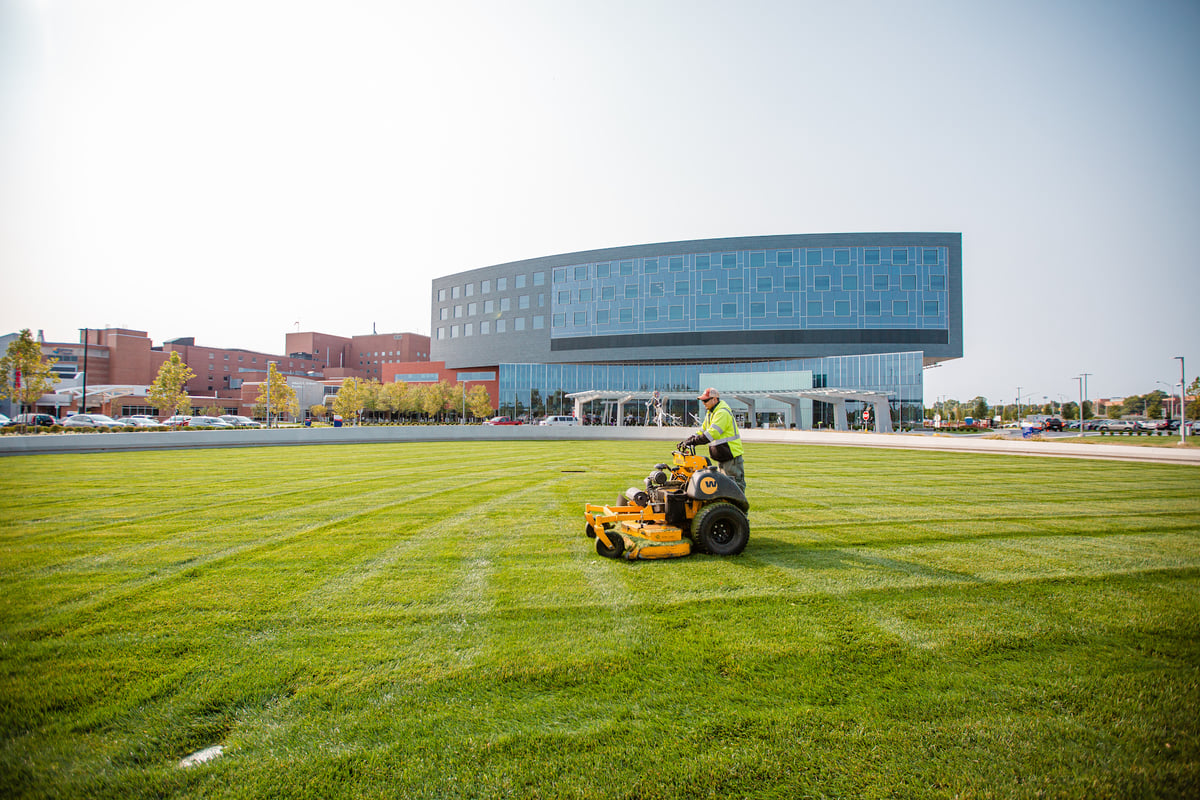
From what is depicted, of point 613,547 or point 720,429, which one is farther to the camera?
point 720,429

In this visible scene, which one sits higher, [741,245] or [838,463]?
[741,245]

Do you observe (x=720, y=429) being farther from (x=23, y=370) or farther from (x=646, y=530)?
(x=23, y=370)

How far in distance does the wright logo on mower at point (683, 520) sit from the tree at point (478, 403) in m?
63.6

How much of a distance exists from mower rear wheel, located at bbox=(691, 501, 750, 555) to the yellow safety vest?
76 centimetres

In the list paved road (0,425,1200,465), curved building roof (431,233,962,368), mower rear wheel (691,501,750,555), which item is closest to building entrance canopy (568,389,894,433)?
curved building roof (431,233,962,368)

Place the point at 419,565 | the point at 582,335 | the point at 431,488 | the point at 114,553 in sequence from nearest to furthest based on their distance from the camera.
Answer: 1. the point at 419,565
2. the point at 114,553
3. the point at 431,488
4. the point at 582,335

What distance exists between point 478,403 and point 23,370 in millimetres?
40849

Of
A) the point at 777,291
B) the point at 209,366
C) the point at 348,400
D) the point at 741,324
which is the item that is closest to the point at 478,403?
the point at 348,400

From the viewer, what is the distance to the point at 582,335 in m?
69.6

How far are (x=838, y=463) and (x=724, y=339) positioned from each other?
43732 millimetres

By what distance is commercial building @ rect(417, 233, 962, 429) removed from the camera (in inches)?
2363

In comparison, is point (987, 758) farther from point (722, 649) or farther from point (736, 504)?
point (736, 504)

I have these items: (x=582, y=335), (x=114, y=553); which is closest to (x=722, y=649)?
(x=114, y=553)

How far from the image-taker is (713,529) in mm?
7262
